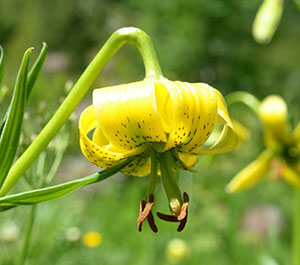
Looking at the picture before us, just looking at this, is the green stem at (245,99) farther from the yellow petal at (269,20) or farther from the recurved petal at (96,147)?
the recurved petal at (96,147)

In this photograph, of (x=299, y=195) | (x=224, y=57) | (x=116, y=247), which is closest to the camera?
(x=299, y=195)

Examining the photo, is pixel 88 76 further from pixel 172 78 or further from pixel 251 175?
pixel 172 78

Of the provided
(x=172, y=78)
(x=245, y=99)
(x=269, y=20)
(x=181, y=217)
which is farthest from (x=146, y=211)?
(x=172, y=78)

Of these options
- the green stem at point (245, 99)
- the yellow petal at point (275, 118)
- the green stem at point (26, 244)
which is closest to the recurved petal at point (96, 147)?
the green stem at point (26, 244)

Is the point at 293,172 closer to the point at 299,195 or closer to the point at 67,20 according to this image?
the point at 299,195

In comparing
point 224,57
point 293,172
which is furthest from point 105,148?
point 224,57
